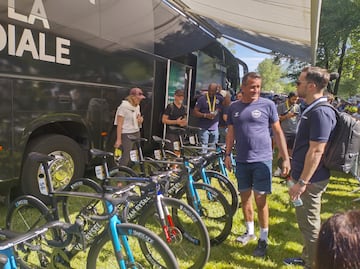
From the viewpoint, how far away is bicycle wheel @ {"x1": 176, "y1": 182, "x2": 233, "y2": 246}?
385 centimetres

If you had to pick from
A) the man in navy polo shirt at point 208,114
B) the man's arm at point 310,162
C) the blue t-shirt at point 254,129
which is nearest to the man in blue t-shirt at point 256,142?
the blue t-shirt at point 254,129

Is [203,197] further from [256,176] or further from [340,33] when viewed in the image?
[340,33]

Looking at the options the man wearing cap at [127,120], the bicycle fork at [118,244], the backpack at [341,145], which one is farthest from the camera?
the man wearing cap at [127,120]

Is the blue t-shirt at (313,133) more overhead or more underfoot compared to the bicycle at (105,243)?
more overhead

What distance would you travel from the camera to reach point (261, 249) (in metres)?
3.81

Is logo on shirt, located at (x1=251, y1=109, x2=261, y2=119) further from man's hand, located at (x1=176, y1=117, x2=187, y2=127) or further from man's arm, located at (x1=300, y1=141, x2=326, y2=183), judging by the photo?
man's hand, located at (x1=176, y1=117, x2=187, y2=127)

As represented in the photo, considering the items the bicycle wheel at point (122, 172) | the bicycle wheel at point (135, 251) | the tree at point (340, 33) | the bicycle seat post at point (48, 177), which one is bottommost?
the bicycle wheel at point (135, 251)

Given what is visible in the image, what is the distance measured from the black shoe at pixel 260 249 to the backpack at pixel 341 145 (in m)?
1.23

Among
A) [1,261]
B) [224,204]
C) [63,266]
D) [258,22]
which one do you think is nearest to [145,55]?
[258,22]

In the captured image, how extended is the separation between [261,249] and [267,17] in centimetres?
460

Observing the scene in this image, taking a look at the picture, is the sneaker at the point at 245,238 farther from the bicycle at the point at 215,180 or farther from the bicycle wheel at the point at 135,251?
the bicycle wheel at the point at 135,251

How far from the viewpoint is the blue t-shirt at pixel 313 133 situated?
286 centimetres

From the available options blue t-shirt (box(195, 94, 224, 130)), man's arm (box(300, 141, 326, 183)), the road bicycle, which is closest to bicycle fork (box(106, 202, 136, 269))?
the road bicycle

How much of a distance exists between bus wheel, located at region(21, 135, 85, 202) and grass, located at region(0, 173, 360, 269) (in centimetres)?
53
